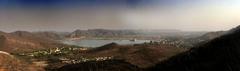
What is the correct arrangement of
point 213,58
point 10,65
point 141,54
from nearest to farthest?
point 213,58 < point 10,65 < point 141,54

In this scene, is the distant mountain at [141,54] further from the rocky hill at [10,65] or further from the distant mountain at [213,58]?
the distant mountain at [213,58]

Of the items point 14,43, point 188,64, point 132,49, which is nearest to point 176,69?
point 188,64

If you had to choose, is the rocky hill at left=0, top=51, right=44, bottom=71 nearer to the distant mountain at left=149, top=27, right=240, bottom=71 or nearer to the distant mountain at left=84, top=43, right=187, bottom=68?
the distant mountain at left=84, top=43, right=187, bottom=68

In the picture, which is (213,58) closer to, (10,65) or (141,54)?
(10,65)

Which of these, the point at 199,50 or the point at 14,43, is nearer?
the point at 199,50

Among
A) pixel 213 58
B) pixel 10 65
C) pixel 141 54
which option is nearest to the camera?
pixel 213 58

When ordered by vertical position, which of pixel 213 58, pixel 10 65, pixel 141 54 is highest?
pixel 213 58

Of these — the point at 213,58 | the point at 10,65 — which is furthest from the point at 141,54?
the point at 213,58

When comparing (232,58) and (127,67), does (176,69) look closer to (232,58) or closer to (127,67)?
(232,58)

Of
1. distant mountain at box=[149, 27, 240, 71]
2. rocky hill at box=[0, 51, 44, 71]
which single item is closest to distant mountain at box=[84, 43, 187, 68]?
rocky hill at box=[0, 51, 44, 71]
